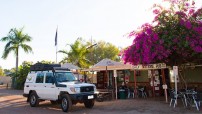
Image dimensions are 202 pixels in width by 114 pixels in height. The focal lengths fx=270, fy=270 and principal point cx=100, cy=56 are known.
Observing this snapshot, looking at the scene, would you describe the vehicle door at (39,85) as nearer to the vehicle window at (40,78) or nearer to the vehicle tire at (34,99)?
the vehicle window at (40,78)

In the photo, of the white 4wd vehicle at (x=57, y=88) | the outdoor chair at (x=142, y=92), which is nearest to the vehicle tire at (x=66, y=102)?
the white 4wd vehicle at (x=57, y=88)

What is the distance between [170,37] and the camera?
13148 millimetres

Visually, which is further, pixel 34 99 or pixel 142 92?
pixel 142 92

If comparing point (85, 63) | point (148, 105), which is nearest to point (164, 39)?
point (148, 105)

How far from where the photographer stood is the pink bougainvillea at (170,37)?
12930 millimetres

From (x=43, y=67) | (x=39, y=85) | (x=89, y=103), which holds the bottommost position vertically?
(x=89, y=103)

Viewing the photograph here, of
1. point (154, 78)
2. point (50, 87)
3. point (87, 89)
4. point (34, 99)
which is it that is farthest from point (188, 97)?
point (34, 99)

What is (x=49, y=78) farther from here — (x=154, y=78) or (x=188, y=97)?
(x=154, y=78)

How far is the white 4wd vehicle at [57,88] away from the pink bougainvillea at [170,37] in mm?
2929

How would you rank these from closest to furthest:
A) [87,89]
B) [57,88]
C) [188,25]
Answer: [188,25] < [87,89] < [57,88]

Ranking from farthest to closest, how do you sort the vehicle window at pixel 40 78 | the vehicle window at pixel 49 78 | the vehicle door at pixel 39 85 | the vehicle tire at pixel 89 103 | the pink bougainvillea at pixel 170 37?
the vehicle window at pixel 40 78, the vehicle door at pixel 39 85, the vehicle window at pixel 49 78, the vehicle tire at pixel 89 103, the pink bougainvillea at pixel 170 37

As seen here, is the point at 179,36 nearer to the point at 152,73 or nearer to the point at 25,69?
the point at 152,73

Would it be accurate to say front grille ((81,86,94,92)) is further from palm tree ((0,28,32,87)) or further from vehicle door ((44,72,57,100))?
palm tree ((0,28,32,87))

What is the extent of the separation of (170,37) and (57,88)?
6.53 metres
